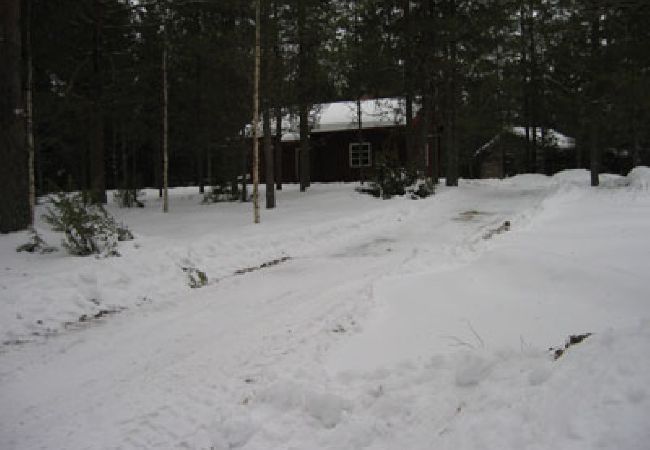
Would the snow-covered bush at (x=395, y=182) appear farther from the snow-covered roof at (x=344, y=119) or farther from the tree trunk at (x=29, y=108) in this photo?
the tree trunk at (x=29, y=108)

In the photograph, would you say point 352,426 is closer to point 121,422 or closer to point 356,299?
point 121,422

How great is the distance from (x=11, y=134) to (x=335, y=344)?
29.3 ft

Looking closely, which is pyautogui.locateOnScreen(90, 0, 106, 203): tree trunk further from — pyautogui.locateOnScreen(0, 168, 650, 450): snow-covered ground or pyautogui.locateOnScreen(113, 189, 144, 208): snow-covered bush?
pyautogui.locateOnScreen(0, 168, 650, 450): snow-covered ground

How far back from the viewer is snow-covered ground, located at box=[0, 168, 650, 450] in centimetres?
338

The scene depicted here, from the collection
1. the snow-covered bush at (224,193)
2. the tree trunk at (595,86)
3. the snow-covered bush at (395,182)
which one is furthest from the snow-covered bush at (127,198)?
the tree trunk at (595,86)

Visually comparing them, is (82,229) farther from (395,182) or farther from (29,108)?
(395,182)

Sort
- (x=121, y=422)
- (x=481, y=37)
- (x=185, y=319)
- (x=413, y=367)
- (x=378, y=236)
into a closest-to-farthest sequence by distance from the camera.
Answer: (x=121, y=422) < (x=413, y=367) < (x=185, y=319) < (x=378, y=236) < (x=481, y=37)

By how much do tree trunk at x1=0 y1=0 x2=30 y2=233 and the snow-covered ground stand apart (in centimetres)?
106

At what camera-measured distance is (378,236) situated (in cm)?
1262

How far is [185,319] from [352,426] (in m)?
3.53

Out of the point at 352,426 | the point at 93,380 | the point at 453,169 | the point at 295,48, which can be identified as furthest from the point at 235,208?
the point at 352,426

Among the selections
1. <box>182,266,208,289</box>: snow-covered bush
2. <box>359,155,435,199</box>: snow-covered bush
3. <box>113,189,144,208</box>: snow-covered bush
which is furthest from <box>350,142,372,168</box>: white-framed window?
<box>182,266,208,289</box>: snow-covered bush

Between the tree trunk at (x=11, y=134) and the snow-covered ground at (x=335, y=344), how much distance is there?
1.06m

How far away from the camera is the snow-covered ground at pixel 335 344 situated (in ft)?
11.1
